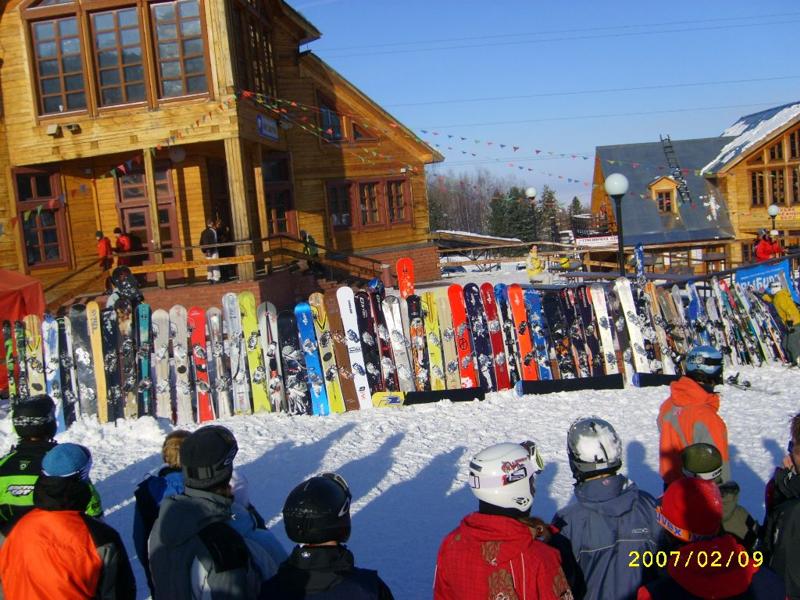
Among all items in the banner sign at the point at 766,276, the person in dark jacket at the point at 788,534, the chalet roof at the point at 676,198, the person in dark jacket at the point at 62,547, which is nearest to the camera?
the person in dark jacket at the point at 788,534

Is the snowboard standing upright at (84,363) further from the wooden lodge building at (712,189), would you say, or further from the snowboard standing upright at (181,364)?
the wooden lodge building at (712,189)

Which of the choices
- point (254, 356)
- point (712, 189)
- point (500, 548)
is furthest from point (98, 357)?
point (712, 189)

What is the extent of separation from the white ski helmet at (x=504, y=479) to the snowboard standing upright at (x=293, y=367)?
19.8 feet

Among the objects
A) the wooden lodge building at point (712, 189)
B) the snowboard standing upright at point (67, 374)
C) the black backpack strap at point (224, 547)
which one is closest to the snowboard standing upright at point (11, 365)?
the snowboard standing upright at point (67, 374)

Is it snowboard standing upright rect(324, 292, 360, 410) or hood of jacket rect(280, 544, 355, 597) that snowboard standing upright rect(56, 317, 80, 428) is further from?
hood of jacket rect(280, 544, 355, 597)

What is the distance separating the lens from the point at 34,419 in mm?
3664

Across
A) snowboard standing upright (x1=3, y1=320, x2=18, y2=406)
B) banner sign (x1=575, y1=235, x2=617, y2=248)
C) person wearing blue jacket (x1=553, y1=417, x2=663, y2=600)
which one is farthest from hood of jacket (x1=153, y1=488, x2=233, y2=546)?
banner sign (x1=575, y1=235, x2=617, y2=248)

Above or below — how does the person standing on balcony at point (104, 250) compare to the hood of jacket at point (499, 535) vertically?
above

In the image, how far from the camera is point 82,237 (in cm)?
1586

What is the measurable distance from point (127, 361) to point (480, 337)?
13.7 feet

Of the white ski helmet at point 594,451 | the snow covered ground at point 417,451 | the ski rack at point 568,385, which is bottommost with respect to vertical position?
the snow covered ground at point 417,451

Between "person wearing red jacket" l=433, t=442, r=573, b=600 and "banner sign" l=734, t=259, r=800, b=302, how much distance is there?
9205mm

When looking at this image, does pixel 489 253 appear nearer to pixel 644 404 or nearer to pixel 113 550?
pixel 644 404

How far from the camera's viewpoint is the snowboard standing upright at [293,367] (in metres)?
8.35
